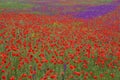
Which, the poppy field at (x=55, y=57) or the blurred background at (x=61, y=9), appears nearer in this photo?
the poppy field at (x=55, y=57)

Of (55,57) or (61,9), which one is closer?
(55,57)

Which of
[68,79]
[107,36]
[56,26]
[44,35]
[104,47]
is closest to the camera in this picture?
[68,79]

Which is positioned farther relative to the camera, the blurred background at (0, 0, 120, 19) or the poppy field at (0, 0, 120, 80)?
the blurred background at (0, 0, 120, 19)

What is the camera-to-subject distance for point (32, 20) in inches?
636

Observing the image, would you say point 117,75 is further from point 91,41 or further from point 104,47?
point 91,41

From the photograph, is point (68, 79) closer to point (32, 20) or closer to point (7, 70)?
point (7, 70)

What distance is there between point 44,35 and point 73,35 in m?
1.36

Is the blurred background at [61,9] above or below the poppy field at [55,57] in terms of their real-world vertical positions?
below

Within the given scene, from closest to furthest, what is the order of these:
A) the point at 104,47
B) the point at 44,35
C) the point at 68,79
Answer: the point at 68,79, the point at 104,47, the point at 44,35

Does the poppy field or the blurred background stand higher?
the poppy field

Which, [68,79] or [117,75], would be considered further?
[117,75]

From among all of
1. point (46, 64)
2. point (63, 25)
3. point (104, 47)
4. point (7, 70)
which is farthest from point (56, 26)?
point (7, 70)

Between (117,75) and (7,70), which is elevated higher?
(7,70)

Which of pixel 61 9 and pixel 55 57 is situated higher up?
pixel 55 57
